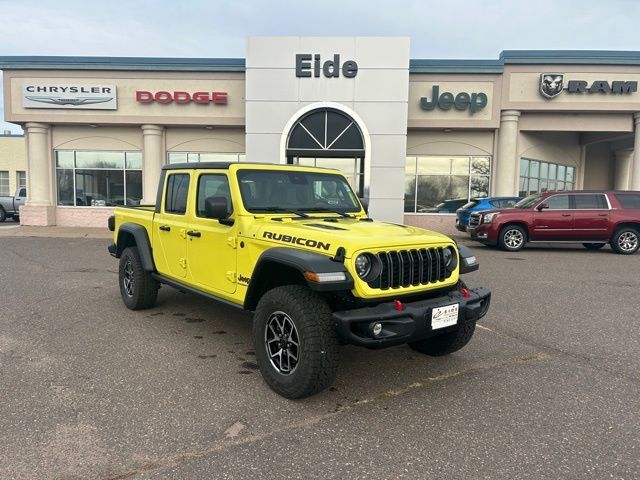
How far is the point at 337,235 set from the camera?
12.1 ft

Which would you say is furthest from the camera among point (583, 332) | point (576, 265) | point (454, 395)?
point (576, 265)

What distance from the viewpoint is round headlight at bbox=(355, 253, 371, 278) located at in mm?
3578

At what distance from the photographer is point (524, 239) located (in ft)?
43.7

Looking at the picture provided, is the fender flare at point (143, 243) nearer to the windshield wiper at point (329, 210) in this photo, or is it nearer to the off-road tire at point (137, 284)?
the off-road tire at point (137, 284)

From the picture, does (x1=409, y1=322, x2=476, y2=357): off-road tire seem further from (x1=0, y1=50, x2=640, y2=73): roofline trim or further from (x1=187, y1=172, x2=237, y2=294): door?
(x1=0, y1=50, x2=640, y2=73): roofline trim

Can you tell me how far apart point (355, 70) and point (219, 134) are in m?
5.81

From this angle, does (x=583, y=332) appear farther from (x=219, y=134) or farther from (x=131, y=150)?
(x=131, y=150)

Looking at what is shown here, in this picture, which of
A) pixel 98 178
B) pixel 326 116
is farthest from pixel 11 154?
pixel 326 116

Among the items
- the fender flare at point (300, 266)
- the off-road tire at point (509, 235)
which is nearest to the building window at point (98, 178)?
the off-road tire at point (509, 235)

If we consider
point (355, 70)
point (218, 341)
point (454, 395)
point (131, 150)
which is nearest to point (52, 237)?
point (131, 150)

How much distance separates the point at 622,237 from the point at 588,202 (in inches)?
53.2

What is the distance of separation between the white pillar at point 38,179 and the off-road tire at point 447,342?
58.9ft

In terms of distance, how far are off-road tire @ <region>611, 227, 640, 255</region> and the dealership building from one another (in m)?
5.27

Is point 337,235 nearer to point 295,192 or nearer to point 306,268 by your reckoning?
point 306,268
